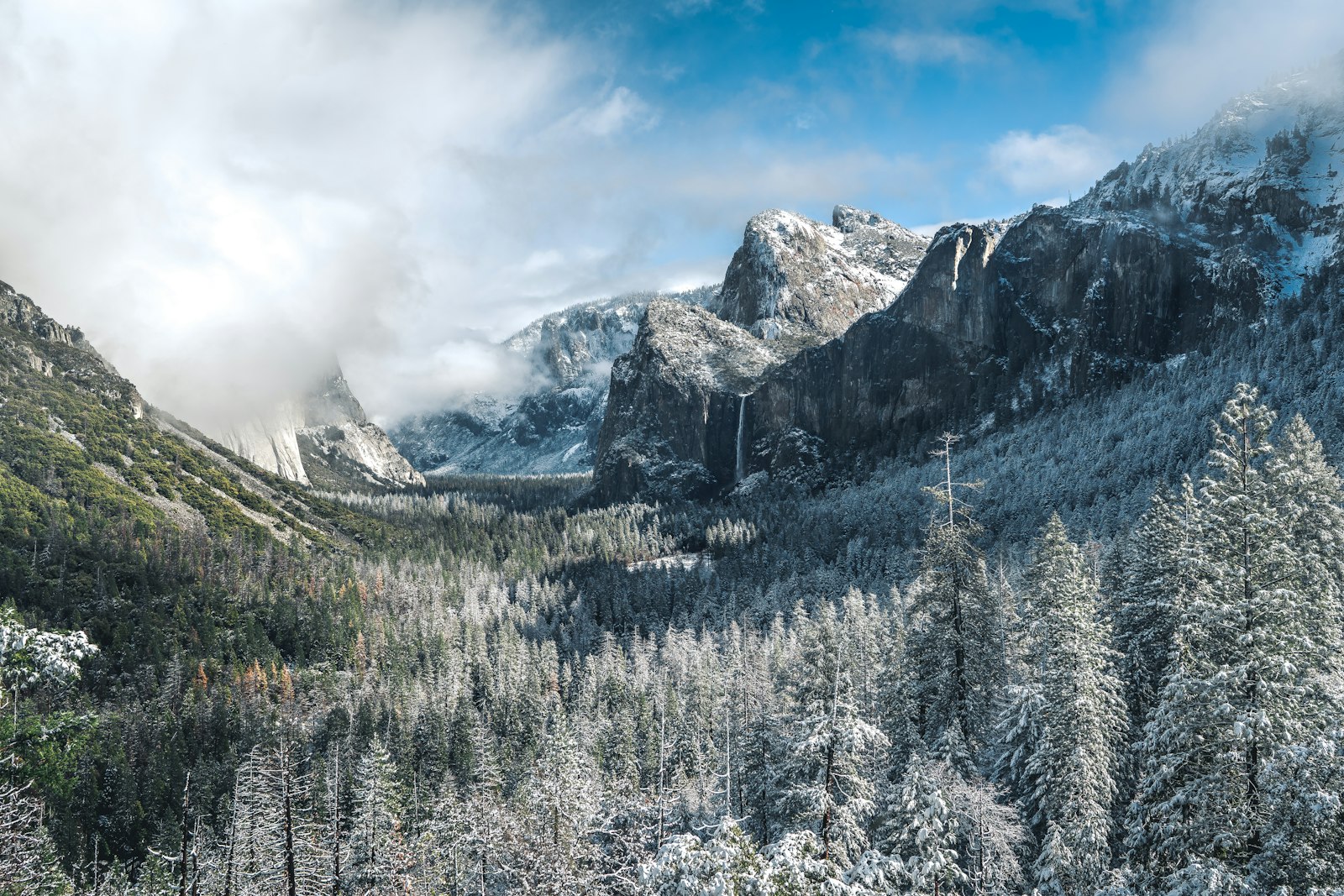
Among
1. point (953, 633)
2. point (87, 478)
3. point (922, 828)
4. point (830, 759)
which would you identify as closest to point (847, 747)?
point (830, 759)

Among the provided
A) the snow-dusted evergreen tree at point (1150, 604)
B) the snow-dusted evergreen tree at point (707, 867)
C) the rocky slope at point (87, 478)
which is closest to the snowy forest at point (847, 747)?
the snow-dusted evergreen tree at point (707, 867)

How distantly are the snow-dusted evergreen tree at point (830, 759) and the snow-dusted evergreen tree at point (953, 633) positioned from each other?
12.9 feet

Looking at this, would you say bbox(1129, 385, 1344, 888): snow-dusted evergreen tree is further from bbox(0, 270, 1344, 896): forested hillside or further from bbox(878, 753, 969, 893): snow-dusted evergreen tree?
bbox(878, 753, 969, 893): snow-dusted evergreen tree

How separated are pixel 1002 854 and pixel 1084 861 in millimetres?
3111

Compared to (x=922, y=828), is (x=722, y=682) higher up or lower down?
lower down

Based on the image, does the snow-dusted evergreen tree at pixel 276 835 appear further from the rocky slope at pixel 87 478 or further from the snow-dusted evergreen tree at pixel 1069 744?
the rocky slope at pixel 87 478

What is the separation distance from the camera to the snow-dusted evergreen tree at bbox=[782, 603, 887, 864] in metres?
21.0

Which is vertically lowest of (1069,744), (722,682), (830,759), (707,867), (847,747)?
(722,682)

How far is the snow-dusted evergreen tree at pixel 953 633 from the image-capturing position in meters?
28.5

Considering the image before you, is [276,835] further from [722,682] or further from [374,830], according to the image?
[722,682]

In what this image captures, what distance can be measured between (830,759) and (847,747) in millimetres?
663

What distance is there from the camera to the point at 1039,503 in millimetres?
145500

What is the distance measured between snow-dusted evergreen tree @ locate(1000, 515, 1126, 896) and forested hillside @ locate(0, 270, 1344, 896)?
0.13 metres

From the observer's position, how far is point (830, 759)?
2094 cm
